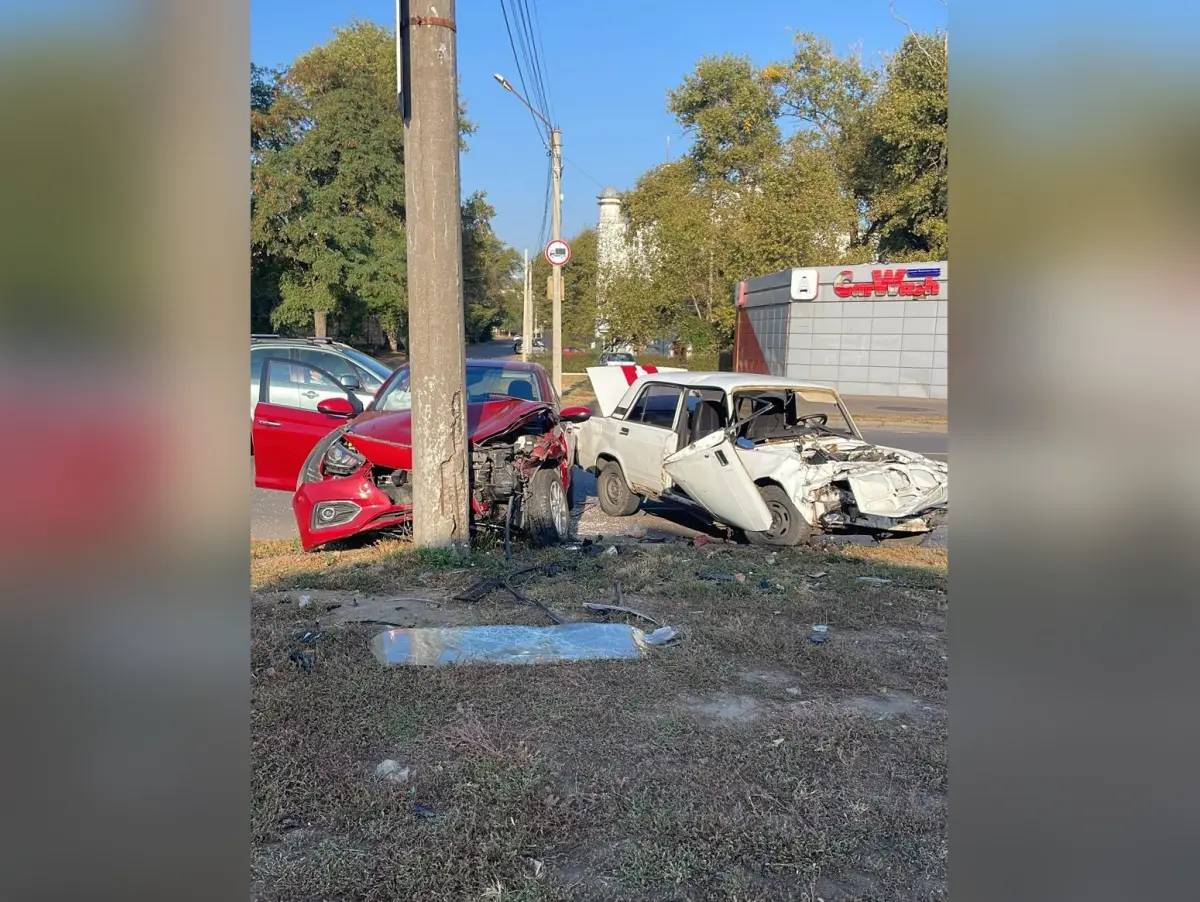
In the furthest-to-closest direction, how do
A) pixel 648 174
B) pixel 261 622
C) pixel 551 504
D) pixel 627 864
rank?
pixel 648 174, pixel 551 504, pixel 261 622, pixel 627 864

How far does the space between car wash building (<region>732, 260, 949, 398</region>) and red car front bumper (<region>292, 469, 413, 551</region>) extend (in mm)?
21609

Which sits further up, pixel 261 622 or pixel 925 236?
pixel 925 236

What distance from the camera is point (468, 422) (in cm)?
742

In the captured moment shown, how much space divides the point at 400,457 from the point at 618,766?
13.4 ft

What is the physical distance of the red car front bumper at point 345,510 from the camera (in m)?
6.94

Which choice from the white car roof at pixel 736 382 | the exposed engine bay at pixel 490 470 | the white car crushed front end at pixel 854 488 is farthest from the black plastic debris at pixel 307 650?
the white car roof at pixel 736 382

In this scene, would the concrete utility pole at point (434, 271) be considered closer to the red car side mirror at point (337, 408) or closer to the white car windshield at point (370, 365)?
the red car side mirror at point (337, 408)

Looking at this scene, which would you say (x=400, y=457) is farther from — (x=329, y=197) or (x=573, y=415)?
(x=329, y=197)

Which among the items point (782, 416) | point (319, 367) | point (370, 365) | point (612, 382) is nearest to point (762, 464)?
point (782, 416)

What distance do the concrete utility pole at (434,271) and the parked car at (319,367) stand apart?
3732 mm
